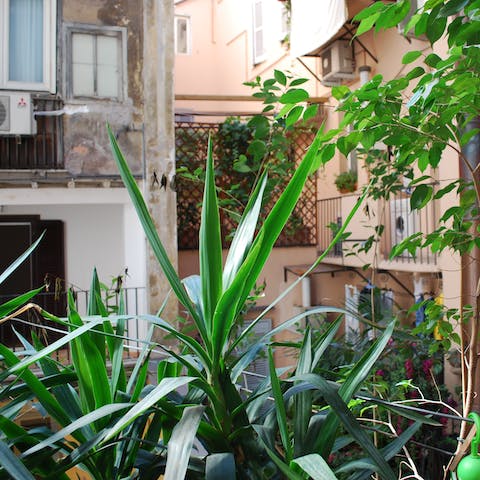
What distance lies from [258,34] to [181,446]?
34.8 feet

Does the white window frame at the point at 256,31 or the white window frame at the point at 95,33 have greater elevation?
the white window frame at the point at 256,31

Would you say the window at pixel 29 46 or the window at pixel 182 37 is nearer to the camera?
the window at pixel 29 46

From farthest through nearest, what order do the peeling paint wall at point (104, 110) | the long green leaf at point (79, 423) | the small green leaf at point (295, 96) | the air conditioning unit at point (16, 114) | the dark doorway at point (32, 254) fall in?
the dark doorway at point (32, 254) < the peeling paint wall at point (104, 110) < the air conditioning unit at point (16, 114) < the small green leaf at point (295, 96) < the long green leaf at point (79, 423)

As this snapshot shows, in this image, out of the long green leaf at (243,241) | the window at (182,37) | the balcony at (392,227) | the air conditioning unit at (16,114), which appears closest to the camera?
the long green leaf at (243,241)

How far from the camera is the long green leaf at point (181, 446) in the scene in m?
0.78

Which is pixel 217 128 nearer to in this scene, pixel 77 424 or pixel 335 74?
pixel 335 74

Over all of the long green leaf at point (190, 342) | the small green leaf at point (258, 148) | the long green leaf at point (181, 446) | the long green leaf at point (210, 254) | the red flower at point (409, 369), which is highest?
the small green leaf at point (258, 148)

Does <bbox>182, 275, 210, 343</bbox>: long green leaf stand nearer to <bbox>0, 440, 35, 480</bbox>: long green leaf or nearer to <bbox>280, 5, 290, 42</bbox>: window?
<bbox>0, 440, 35, 480</bbox>: long green leaf

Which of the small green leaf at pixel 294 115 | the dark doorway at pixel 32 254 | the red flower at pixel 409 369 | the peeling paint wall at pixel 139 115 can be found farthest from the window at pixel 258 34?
the small green leaf at pixel 294 115

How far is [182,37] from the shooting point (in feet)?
38.5

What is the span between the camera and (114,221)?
24.9 ft

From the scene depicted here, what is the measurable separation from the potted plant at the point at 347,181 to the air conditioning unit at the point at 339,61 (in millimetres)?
1392

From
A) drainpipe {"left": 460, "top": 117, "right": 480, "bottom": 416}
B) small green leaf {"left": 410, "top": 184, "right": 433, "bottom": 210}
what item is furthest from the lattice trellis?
small green leaf {"left": 410, "top": 184, "right": 433, "bottom": 210}

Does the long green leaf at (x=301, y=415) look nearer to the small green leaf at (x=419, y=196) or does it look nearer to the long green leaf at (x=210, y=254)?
the long green leaf at (x=210, y=254)
